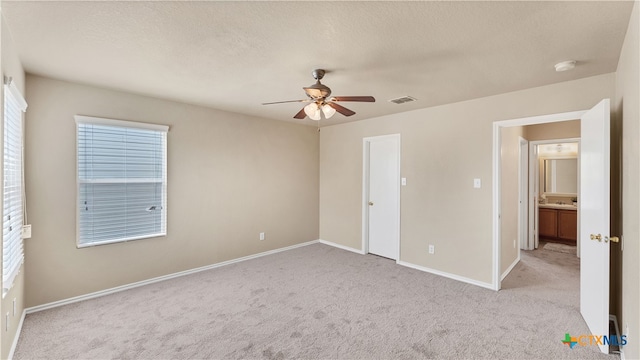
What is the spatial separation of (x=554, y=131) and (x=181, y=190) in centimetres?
631

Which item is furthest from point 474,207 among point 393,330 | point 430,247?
point 393,330

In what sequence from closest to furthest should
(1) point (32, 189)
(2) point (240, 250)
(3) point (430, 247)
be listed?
(1) point (32, 189), (3) point (430, 247), (2) point (240, 250)

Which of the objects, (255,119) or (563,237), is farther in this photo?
(563,237)

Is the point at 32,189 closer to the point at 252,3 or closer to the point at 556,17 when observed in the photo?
the point at 252,3

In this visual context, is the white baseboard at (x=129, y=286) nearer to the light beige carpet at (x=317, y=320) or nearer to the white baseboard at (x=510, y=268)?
the light beige carpet at (x=317, y=320)

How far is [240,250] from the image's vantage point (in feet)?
→ 15.1

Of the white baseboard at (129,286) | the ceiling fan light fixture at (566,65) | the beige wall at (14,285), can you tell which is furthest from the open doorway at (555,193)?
the beige wall at (14,285)

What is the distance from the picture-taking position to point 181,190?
395 cm

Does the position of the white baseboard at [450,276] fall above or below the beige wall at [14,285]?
below

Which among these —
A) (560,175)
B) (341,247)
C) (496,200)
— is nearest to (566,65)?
(496,200)

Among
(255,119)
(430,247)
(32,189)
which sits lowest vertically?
(430,247)

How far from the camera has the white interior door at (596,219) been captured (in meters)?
2.21

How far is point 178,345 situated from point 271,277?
160 cm

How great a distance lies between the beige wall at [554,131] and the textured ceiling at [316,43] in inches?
107
